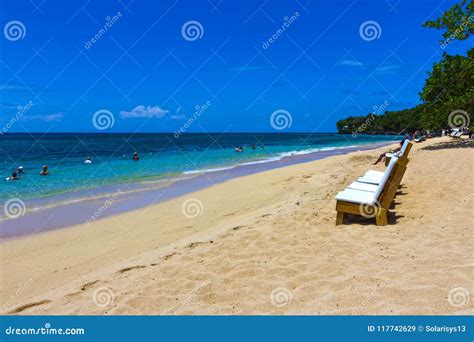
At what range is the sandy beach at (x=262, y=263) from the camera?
356cm

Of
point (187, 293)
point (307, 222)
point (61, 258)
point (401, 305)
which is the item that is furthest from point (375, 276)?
point (61, 258)

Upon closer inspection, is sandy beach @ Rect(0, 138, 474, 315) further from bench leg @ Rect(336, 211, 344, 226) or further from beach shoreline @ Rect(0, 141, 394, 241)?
beach shoreline @ Rect(0, 141, 394, 241)

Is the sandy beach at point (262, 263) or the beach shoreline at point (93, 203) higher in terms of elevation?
the beach shoreline at point (93, 203)

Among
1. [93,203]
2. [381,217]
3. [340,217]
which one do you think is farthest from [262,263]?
[93,203]

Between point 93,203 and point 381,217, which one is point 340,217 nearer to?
point 381,217

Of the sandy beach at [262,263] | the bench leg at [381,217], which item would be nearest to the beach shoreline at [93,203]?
the sandy beach at [262,263]

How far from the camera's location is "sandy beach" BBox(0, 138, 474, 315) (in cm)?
356

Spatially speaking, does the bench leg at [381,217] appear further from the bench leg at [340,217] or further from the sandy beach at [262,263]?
the bench leg at [340,217]

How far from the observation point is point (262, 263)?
4648mm

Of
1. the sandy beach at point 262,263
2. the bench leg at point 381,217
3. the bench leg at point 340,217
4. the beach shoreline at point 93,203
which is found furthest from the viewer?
the beach shoreline at point 93,203

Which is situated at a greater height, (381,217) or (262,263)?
(381,217)

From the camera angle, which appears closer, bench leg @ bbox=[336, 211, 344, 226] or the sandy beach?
the sandy beach

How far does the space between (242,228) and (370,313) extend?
3.58m

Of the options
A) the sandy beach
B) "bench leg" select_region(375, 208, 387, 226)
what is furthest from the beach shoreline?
"bench leg" select_region(375, 208, 387, 226)
